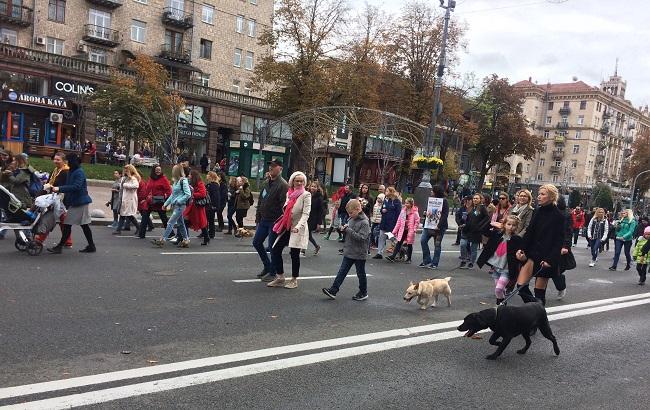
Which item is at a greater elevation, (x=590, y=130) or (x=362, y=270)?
(x=590, y=130)

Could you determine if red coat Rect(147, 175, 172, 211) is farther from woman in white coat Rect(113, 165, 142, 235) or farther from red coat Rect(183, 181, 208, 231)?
red coat Rect(183, 181, 208, 231)

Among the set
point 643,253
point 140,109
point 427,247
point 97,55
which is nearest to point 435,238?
point 427,247

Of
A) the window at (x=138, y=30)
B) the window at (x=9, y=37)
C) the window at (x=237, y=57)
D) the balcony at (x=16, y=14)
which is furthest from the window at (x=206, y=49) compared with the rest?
the window at (x=9, y=37)

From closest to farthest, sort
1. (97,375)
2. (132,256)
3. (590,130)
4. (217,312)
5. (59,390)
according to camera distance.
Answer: (59,390), (97,375), (217,312), (132,256), (590,130)

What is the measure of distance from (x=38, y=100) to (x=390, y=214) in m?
30.1

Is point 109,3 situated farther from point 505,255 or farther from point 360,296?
point 505,255

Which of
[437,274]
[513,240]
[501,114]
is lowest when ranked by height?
[437,274]

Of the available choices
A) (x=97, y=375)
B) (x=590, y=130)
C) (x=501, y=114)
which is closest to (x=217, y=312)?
(x=97, y=375)

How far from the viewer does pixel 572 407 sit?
451cm

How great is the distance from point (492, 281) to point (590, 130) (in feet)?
326

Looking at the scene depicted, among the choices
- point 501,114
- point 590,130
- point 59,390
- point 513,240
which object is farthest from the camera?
point 590,130

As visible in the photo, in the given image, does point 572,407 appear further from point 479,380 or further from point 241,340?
point 241,340

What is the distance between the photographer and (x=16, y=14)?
117 feet

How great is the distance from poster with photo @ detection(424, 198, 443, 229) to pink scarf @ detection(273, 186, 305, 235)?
513 cm
